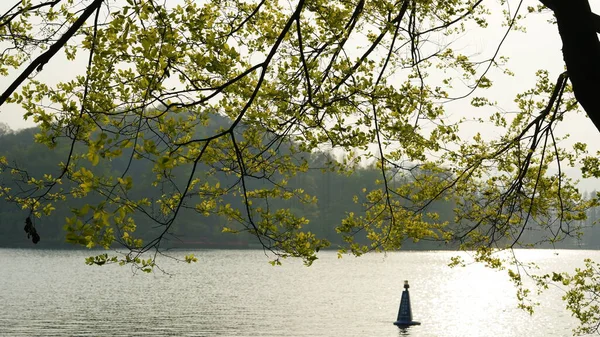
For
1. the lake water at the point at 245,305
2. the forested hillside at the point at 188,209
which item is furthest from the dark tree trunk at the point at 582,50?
the forested hillside at the point at 188,209

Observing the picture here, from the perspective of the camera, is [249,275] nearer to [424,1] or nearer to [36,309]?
[36,309]

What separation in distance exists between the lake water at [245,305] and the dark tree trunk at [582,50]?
53.8 feet

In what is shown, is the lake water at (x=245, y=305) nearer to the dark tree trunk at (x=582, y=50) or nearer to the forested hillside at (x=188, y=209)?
the dark tree trunk at (x=582, y=50)

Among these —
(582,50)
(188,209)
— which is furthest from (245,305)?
(188,209)

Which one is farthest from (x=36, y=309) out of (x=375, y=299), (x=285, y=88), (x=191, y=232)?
(x=191, y=232)

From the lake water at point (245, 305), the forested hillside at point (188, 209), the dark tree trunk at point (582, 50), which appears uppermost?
the forested hillside at point (188, 209)

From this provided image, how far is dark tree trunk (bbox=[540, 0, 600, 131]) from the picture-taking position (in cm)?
590

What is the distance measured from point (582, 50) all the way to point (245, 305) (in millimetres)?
33761

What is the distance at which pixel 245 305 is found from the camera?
3862 cm

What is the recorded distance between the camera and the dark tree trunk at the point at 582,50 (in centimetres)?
590

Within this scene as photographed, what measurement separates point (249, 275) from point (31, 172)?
4580cm

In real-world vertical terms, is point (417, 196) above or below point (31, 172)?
below

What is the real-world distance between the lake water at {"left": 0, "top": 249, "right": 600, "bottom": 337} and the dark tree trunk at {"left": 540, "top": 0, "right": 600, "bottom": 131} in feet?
53.8

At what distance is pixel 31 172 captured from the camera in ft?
315
